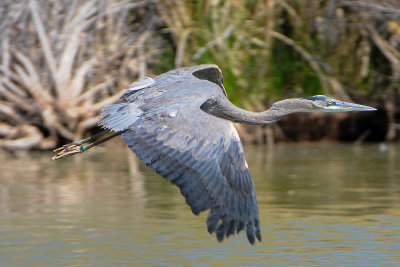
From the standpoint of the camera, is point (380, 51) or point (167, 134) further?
point (380, 51)

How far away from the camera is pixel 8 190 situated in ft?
26.6

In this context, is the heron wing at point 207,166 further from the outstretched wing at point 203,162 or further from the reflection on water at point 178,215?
the reflection on water at point 178,215

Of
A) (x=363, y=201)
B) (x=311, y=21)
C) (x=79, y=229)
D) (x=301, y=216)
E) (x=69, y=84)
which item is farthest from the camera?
(x=311, y=21)

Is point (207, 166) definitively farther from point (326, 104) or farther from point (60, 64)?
point (60, 64)

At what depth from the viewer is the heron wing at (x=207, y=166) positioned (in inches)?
195

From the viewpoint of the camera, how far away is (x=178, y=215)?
6844 mm

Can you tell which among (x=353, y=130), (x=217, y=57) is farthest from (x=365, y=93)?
(x=217, y=57)

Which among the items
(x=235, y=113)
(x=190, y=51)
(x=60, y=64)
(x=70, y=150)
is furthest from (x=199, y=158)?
(x=190, y=51)

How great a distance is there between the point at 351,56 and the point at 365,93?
627 millimetres

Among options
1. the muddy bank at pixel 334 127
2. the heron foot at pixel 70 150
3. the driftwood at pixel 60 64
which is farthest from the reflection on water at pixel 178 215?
the muddy bank at pixel 334 127

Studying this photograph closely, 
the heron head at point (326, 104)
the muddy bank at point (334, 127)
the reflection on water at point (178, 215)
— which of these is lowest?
the muddy bank at point (334, 127)

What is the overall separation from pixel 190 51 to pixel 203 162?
7413mm

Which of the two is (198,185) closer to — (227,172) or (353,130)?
(227,172)

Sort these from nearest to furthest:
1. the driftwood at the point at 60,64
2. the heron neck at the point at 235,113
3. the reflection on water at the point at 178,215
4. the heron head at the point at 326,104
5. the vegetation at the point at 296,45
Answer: the reflection on water at the point at 178,215
the heron neck at the point at 235,113
the heron head at the point at 326,104
the driftwood at the point at 60,64
the vegetation at the point at 296,45
